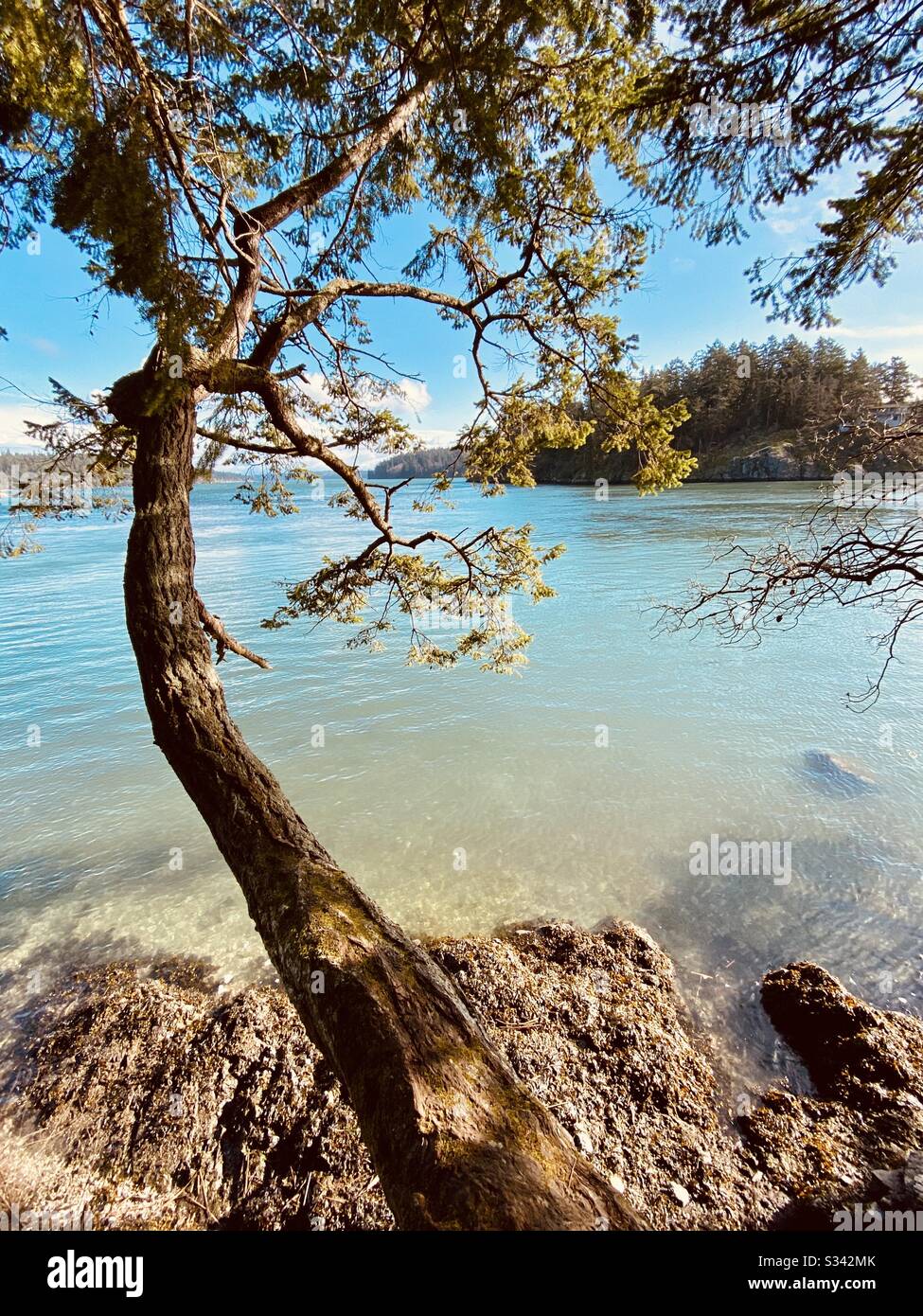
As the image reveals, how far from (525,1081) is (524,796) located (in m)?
4.59

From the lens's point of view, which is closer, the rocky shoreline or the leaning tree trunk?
the leaning tree trunk

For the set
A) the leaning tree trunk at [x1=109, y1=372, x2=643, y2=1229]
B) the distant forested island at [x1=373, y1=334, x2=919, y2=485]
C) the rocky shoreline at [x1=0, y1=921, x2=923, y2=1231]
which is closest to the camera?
the leaning tree trunk at [x1=109, y1=372, x2=643, y2=1229]

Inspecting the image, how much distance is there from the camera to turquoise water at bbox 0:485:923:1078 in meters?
5.11

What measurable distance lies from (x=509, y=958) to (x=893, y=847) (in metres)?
5.33

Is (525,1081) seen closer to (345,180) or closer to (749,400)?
(345,180)

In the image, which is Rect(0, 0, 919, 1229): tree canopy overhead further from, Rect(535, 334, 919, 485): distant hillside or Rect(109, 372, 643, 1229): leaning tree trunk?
Rect(535, 334, 919, 485): distant hillside

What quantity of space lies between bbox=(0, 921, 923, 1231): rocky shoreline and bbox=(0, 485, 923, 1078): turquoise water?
0.59 metres

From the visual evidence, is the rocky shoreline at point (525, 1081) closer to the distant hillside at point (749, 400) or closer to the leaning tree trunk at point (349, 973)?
the leaning tree trunk at point (349, 973)

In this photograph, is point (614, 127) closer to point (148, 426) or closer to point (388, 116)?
point (388, 116)

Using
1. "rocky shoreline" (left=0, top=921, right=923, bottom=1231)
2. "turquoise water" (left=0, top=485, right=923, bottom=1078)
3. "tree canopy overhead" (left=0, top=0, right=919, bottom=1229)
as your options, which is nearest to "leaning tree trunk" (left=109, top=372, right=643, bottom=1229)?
"tree canopy overhead" (left=0, top=0, right=919, bottom=1229)

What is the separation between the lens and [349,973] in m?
2.02

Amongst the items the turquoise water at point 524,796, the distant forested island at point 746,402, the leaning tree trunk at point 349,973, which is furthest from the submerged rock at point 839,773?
the distant forested island at point 746,402

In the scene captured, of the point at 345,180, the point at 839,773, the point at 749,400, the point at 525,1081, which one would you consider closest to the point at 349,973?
the point at 525,1081
